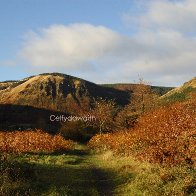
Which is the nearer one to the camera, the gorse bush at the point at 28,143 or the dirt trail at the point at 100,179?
the dirt trail at the point at 100,179

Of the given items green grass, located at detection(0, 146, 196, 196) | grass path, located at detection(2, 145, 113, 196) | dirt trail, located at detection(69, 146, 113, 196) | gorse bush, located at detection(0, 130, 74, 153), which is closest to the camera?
green grass, located at detection(0, 146, 196, 196)

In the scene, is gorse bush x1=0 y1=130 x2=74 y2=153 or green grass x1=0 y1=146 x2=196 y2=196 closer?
green grass x1=0 y1=146 x2=196 y2=196

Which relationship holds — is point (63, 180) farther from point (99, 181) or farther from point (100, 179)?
point (100, 179)

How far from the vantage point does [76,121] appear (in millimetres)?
69500

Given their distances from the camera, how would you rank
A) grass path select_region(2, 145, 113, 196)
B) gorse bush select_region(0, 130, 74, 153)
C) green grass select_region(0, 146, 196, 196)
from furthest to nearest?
gorse bush select_region(0, 130, 74, 153) < grass path select_region(2, 145, 113, 196) < green grass select_region(0, 146, 196, 196)

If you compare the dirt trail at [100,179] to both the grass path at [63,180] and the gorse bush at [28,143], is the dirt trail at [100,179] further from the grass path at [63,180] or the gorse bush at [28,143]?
the gorse bush at [28,143]

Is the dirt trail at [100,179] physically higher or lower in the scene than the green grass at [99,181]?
lower

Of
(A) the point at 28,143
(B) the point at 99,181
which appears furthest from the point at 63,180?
(A) the point at 28,143

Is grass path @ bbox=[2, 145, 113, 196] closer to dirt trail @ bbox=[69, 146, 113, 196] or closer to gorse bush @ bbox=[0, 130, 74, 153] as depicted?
dirt trail @ bbox=[69, 146, 113, 196]

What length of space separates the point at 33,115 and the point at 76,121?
86259 mm

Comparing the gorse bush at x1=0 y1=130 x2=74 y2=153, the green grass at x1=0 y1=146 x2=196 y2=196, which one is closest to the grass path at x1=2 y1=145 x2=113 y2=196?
the green grass at x1=0 y1=146 x2=196 y2=196

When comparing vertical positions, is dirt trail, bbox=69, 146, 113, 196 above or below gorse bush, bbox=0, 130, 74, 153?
below

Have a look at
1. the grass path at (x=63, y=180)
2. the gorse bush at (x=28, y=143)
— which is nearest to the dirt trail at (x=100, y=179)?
the grass path at (x=63, y=180)

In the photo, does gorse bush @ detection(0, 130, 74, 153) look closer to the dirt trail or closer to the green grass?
the green grass
